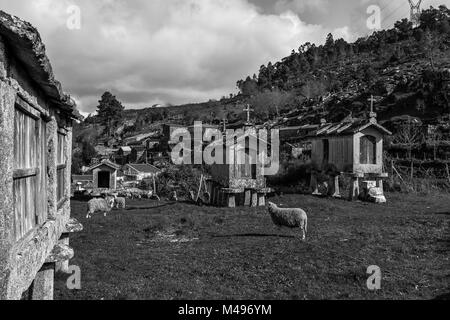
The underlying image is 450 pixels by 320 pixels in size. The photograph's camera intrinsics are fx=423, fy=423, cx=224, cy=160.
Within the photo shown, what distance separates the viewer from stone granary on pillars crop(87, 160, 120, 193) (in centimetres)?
2767

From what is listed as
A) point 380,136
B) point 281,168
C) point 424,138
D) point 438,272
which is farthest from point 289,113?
point 438,272

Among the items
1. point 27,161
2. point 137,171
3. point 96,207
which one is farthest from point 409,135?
point 27,161

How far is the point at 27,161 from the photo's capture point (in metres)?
→ 5.16

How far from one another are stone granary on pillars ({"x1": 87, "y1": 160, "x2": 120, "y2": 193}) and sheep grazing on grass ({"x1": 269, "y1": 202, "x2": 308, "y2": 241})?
16020 millimetres

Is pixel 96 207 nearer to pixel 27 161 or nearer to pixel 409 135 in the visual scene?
pixel 27 161

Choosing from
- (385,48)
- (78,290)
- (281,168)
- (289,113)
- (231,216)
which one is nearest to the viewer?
(78,290)

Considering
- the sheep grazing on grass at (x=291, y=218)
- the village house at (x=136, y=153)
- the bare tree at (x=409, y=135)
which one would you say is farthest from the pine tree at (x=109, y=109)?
the sheep grazing on grass at (x=291, y=218)

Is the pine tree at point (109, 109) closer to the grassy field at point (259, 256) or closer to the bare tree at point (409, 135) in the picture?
the bare tree at point (409, 135)

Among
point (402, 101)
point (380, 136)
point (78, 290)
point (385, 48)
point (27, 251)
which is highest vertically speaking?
point (385, 48)

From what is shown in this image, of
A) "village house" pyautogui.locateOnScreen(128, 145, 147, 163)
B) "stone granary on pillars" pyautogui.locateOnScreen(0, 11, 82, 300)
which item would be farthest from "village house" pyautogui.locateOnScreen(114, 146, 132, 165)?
"stone granary on pillars" pyautogui.locateOnScreen(0, 11, 82, 300)

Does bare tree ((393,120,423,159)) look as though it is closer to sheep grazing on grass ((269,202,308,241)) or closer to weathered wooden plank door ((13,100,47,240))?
sheep grazing on grass ((269,202,308,241))
